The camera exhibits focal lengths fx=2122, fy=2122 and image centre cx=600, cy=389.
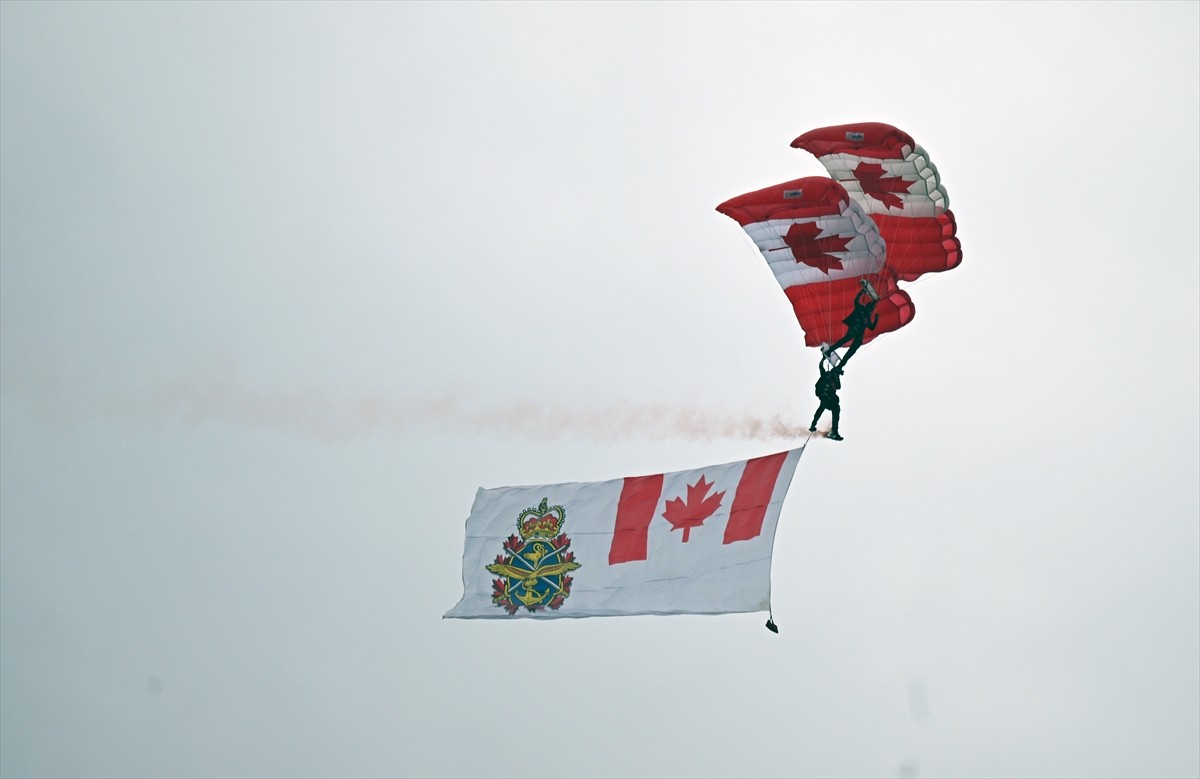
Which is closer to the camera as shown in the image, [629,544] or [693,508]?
[693,508]

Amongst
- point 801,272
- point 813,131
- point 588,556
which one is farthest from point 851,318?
point 588,556

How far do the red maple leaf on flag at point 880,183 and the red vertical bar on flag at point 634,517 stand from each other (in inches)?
194

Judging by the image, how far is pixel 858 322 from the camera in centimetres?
2881

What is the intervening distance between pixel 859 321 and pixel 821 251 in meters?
1.10

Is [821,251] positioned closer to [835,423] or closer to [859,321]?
[859,321]

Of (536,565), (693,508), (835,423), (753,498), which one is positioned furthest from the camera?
(536,565)

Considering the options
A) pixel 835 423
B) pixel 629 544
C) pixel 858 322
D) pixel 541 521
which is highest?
pixel 858 322

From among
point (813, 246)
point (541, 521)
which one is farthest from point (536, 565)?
point (813, 246)

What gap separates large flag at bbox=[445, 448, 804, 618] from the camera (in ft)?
92.6

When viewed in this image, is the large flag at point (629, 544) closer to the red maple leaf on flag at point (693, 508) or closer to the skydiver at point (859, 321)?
the red maple leaf on flag at point (693, 508)

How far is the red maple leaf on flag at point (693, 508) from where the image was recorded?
28734mm

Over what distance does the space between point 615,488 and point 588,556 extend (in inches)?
41.1

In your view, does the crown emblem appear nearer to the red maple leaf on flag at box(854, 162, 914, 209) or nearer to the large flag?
the large flag

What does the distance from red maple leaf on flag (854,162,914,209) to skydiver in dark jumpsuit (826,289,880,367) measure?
4.80ft
